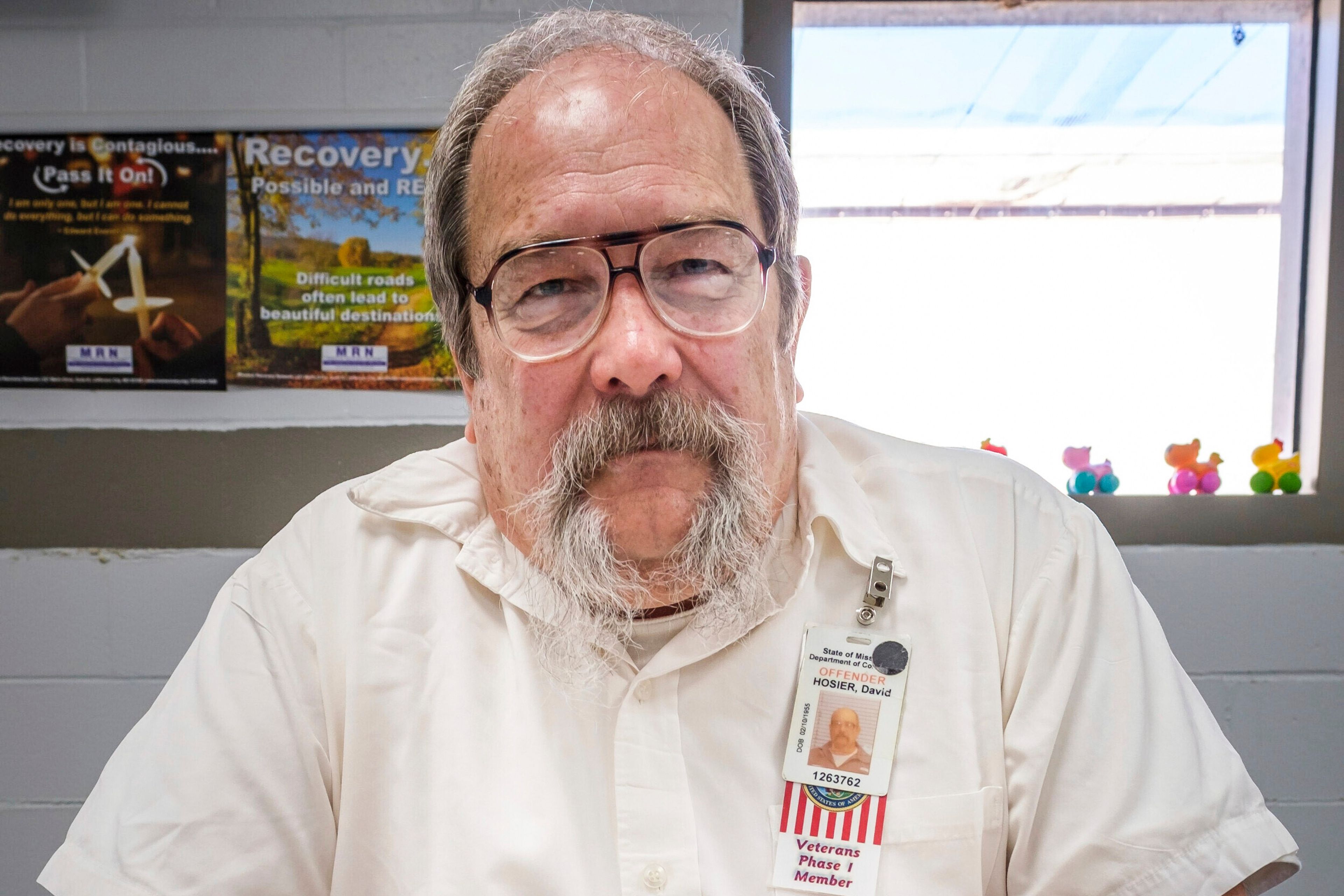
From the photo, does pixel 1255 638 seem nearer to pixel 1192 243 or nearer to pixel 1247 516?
pixel 1247 516

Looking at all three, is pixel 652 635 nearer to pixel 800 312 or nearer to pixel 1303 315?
pixel 800 312

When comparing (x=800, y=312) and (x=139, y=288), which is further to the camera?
(x=139, y=288)

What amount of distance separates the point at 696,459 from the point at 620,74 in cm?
43

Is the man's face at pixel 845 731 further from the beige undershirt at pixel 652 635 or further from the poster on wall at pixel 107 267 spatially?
the poster on wall at pixel 107 267

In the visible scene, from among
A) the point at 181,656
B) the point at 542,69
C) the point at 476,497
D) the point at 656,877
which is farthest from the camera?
the point at 181,656

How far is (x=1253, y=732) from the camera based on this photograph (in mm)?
1605

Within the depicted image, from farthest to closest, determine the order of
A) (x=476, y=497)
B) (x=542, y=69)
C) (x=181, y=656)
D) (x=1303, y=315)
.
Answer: (x=1303, y=315) → (x=181, y=656) → (x=476, y=497) → (x=542, y=69)

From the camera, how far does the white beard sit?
31.6 inches

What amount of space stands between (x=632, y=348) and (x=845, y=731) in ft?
1.48

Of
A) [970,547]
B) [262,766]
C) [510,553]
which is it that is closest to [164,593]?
[262,766]

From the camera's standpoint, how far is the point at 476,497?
3.29ft

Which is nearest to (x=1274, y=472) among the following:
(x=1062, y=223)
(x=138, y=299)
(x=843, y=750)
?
(x=1062, y=223)

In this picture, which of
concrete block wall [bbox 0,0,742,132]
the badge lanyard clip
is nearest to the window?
concrete block wall [bbox 0,0,742,132]

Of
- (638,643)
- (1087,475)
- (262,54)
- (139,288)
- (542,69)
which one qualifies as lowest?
(638,643)
